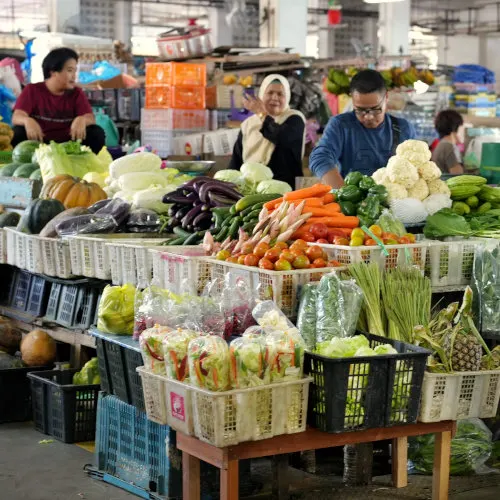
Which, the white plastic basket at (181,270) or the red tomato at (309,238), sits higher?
the red tomato at (309,238)

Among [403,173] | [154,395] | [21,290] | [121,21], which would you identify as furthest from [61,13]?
[154,395]

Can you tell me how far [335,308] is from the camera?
4590 mm

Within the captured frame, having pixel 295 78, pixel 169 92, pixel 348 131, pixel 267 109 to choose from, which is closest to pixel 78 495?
pixel 348 131

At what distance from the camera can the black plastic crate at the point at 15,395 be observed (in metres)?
6.30

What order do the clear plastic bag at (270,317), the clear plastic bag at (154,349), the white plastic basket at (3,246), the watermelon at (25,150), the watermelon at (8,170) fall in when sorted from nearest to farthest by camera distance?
1. the clear plastic bag at (154,349)
2. the clear plastic bag at (270,317)
3. the white plastic basket at (3,246)
4. the watermelon at (8,170)
5. the watermelon at (25,150)

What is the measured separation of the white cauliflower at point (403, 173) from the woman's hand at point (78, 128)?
151 inches

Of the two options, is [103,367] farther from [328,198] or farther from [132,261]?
[328,198]

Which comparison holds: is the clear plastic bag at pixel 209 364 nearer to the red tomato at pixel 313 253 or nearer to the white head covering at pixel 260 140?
the red tomato at pixel 313 253

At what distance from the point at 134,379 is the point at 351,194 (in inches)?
60.7

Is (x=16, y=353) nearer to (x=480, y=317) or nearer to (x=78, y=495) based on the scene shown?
(x=78, y=495)

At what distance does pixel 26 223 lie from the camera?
6.93 metres

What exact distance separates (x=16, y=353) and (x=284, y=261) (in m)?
2.74

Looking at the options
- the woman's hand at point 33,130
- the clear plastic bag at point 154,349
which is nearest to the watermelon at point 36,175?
the woman's hand at point 33,130

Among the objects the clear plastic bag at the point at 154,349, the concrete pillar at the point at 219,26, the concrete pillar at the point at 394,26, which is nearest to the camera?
the clear plastic bag at the point at 154,349
